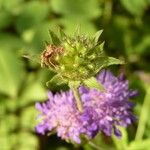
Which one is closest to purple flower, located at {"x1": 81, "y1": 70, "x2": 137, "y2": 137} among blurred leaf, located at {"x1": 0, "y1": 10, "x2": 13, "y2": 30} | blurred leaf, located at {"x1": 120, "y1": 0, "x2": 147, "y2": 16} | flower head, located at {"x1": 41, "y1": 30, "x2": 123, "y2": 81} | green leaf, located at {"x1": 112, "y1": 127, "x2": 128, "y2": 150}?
green leaf, located at {"x1": 112, "y1": 127, "x2": 128, "y2": 150}

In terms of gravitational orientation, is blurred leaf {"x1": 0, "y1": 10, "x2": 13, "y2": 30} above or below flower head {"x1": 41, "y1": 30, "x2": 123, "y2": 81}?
above

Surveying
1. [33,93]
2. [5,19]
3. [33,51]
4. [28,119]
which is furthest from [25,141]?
[5,19]

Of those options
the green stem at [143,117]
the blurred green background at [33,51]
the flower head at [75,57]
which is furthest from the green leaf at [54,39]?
the blurred green background at [33,51]

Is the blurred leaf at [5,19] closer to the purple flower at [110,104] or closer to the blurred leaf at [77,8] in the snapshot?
the blurred leaf at [77,8]

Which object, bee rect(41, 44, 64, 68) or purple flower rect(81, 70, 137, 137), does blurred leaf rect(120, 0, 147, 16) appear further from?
bee rect(41, 44, 64, 68)

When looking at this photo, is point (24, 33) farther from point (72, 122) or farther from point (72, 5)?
point (72, 122)

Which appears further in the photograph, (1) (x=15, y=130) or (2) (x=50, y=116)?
(1) (x=15, y=130)

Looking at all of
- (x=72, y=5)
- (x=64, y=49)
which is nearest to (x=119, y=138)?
(x=64, y=49)

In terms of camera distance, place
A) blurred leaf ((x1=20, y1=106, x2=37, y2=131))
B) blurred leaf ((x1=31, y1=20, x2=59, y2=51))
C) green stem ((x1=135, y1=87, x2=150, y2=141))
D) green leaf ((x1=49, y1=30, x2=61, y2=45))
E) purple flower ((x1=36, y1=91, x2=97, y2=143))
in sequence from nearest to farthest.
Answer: green leaf ((x1=49, y1=30, x2=61, y2=45))
purple flower ((x1=36, y1=91, x2=97, y2=143))
green stem ((x1=135, y1=87, x2=150, y2=141))
blurred leaf ((x1=31, y1=20, x2=59, y2=51))
blurred leaf ((x1=20, y1=106, x2=37, y2=131))
